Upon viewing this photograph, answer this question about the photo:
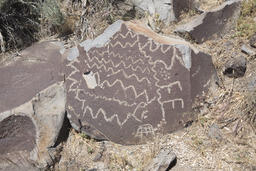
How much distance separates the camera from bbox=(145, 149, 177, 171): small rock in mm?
2754

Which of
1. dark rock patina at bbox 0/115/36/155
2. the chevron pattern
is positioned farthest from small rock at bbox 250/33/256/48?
dark rock patina at bbox 0/115/36/155

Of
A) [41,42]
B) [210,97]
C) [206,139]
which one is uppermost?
[41,42]

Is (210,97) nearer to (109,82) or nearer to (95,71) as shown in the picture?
(109,82)

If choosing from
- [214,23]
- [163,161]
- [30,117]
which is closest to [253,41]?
[214,23]

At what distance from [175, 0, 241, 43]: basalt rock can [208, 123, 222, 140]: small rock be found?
55.2 inches

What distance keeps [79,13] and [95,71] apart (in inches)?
76.4

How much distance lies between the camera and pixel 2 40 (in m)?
4.37

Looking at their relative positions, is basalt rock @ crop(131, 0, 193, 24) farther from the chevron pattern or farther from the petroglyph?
the petroglyph

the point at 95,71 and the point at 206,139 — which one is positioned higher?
the point at 95,71

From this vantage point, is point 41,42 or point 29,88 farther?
point 41,42

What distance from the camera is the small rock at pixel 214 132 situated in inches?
116

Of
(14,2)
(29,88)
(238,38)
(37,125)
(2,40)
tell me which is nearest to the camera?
(37,125)

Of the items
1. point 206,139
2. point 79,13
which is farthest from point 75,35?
point 206,139

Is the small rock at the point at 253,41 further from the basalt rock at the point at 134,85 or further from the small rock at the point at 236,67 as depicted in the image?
the basalt rock at the point at 134,85
